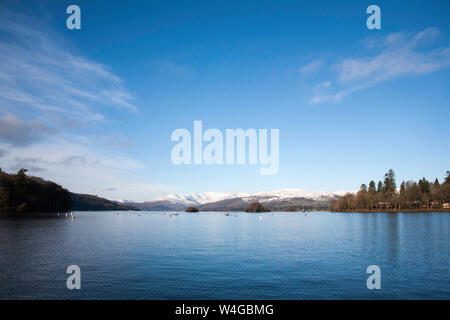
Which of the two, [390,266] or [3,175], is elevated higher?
[3,175]

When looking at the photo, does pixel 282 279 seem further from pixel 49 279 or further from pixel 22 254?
pixel 22 254

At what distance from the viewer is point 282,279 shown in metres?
32.6

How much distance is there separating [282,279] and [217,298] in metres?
9.55

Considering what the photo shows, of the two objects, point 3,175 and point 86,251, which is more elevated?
point 3,175

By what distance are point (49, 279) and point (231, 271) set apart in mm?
21129
